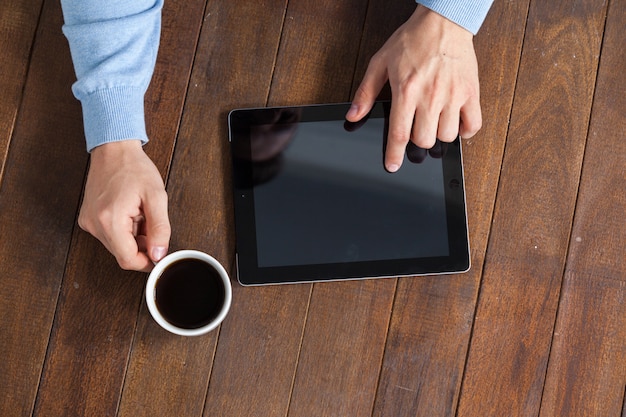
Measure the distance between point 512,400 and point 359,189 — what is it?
378 mm

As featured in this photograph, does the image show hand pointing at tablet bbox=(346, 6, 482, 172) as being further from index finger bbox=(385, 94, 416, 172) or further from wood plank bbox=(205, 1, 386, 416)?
wood plank bbox=(205, 1, 386, 416)

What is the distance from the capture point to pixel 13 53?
90cm

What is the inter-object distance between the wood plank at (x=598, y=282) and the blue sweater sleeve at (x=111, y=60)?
0.65m

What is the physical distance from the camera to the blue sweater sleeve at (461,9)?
0.80 metres

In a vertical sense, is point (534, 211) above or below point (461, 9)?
below

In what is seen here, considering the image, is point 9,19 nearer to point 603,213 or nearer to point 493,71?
point 493,71

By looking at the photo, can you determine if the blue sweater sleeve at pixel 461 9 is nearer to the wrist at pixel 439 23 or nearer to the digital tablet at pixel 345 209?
the wrist at pixel 439 23

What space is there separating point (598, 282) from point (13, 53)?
93 centimetres

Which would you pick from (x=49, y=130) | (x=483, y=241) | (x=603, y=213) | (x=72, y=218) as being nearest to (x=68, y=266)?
(x=72, y=218)

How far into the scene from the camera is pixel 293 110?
0.86 meters

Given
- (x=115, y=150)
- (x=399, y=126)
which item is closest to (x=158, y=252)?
(x=115, y=150)

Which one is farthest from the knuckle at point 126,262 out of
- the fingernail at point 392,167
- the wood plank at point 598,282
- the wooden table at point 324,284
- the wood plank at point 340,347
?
the wood plank at point 598,282

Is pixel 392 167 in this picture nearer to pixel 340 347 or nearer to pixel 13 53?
pixel 340 347

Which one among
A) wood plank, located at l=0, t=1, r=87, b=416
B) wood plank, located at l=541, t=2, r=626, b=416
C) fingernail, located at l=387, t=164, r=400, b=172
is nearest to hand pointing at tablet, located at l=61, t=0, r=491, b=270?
fingernail, located at l=387, t=164, r=400, b=172
